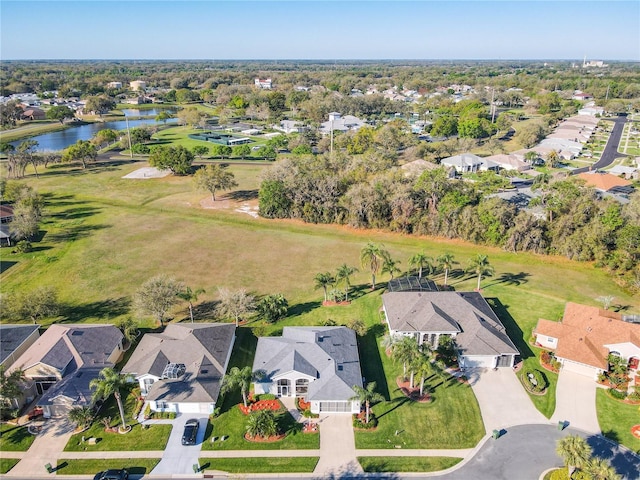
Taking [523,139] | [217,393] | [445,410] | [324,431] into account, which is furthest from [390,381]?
[523,139]

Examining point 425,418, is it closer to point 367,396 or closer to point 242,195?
point 367,396

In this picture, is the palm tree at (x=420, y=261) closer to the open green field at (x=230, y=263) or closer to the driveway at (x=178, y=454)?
the open green field at (x=230, y=263)

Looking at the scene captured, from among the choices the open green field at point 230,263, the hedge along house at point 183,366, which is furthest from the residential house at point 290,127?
the hedge along house at point 183,366

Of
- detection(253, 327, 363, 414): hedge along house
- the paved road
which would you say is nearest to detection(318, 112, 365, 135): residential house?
the paved road

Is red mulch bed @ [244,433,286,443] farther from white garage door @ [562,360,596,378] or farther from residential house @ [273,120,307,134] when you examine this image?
residential house @ [273,120,307,134]

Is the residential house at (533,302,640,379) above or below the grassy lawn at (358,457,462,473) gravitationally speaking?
above

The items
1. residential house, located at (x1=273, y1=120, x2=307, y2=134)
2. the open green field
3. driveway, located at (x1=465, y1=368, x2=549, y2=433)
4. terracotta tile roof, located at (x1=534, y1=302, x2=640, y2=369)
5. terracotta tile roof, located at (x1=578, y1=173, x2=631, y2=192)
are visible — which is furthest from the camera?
residential house, located at (x1=273, y1=120, x2=307, y2=134)
